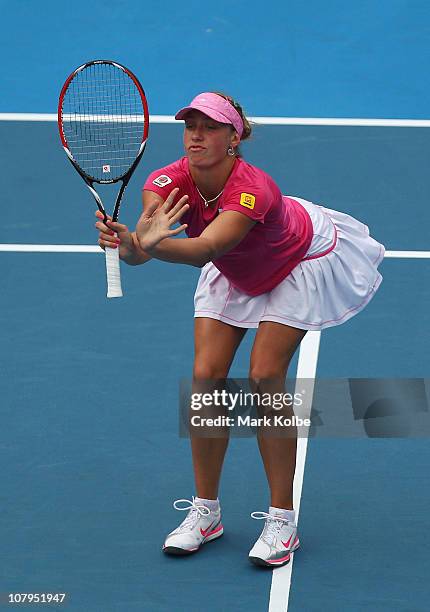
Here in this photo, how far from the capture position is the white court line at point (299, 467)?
233 inches

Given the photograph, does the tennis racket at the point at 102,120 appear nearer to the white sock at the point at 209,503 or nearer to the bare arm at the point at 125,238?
the bare arm at the point at 125,238

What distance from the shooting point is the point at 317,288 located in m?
6.26

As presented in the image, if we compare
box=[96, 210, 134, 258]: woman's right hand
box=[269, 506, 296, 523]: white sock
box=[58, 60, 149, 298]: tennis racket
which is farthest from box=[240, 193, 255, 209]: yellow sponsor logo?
box=[58, 60, 149, 298]: tennis racket

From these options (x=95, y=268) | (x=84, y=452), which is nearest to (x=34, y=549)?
(x=84, y=452)

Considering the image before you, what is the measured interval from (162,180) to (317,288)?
2.93 feet

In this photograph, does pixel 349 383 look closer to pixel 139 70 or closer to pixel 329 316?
pixel 329 316

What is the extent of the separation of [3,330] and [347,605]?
10.7 feet

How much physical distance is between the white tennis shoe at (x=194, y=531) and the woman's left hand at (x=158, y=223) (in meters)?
1.49

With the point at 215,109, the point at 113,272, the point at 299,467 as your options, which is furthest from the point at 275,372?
the point at 215,109

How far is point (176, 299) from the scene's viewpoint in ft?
28.5

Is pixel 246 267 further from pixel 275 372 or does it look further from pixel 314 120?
pixel 314 120

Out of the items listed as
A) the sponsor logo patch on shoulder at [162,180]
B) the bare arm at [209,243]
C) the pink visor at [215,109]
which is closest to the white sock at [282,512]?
the bare arm at [209,243]

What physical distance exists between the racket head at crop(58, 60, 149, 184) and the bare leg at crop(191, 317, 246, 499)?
8.43ft

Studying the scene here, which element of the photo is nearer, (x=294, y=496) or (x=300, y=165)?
(x=294, y=496)
